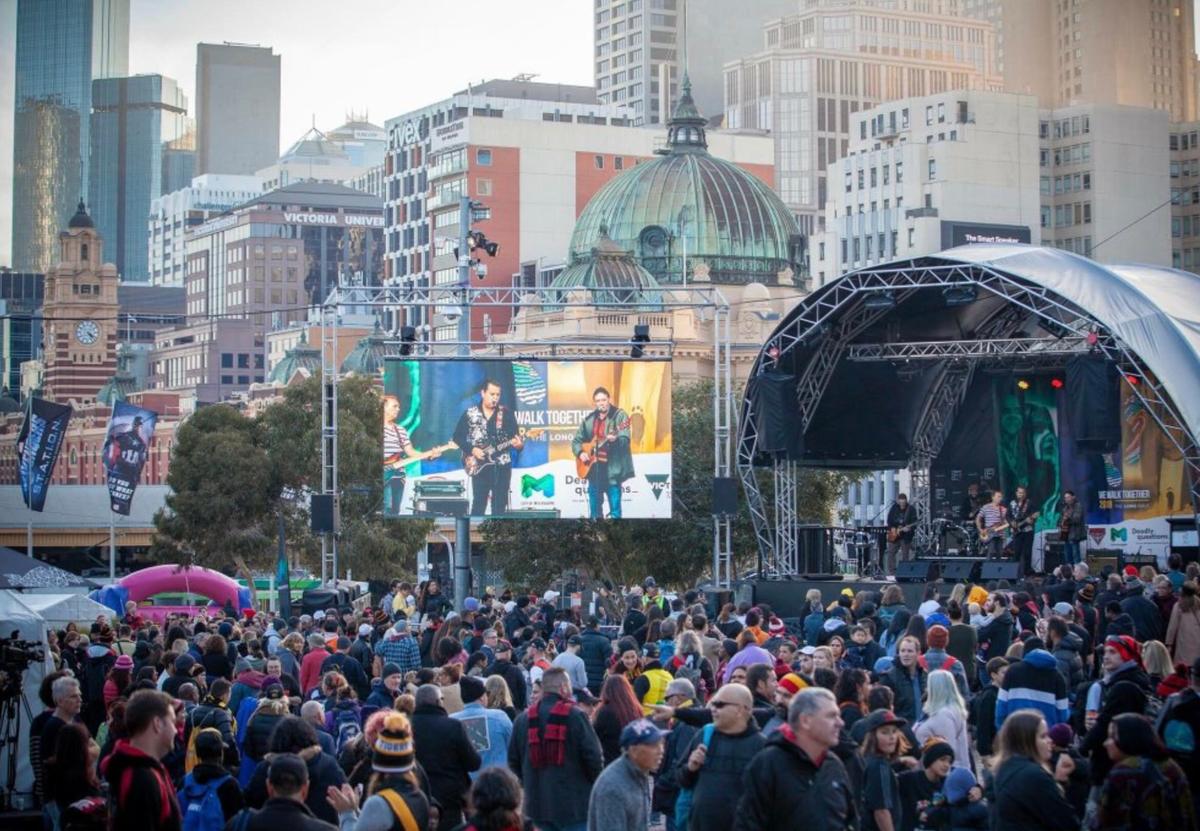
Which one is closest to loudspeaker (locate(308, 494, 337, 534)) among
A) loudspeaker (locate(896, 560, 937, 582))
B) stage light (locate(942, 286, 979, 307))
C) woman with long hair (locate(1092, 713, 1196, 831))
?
loudspeaker (locate(896, 560, 937, 582))

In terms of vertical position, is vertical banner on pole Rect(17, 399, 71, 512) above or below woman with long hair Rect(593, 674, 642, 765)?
above

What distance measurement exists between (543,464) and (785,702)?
2188cm

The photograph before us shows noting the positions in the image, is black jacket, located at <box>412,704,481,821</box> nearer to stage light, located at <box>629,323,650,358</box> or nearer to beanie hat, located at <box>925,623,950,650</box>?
beanie hat, located at <box>925,623,950,650</box>

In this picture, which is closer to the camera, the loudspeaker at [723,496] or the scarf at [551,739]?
the scarf at [551,739]

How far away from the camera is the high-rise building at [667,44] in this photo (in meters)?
Answer: 186

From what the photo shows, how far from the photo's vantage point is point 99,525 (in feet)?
289

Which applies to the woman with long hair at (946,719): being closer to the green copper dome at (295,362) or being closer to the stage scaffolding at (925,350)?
the stage scaffolding at (925,350)

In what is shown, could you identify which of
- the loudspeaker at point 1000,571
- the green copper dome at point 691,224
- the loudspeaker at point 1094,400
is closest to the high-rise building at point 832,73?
the green copper dome at point 691,224

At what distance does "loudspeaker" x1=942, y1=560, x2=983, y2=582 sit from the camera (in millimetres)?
29516

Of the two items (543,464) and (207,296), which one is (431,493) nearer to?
(543,464)

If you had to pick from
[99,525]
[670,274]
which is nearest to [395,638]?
[99,525]

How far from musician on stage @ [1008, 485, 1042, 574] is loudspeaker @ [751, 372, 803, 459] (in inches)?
138

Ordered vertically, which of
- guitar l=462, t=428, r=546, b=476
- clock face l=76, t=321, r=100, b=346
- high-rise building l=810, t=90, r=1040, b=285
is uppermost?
high-rise building l=810, t=90, r=1040, b=285

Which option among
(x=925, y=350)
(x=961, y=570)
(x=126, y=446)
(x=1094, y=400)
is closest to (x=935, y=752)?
(x=1094, y=400)
